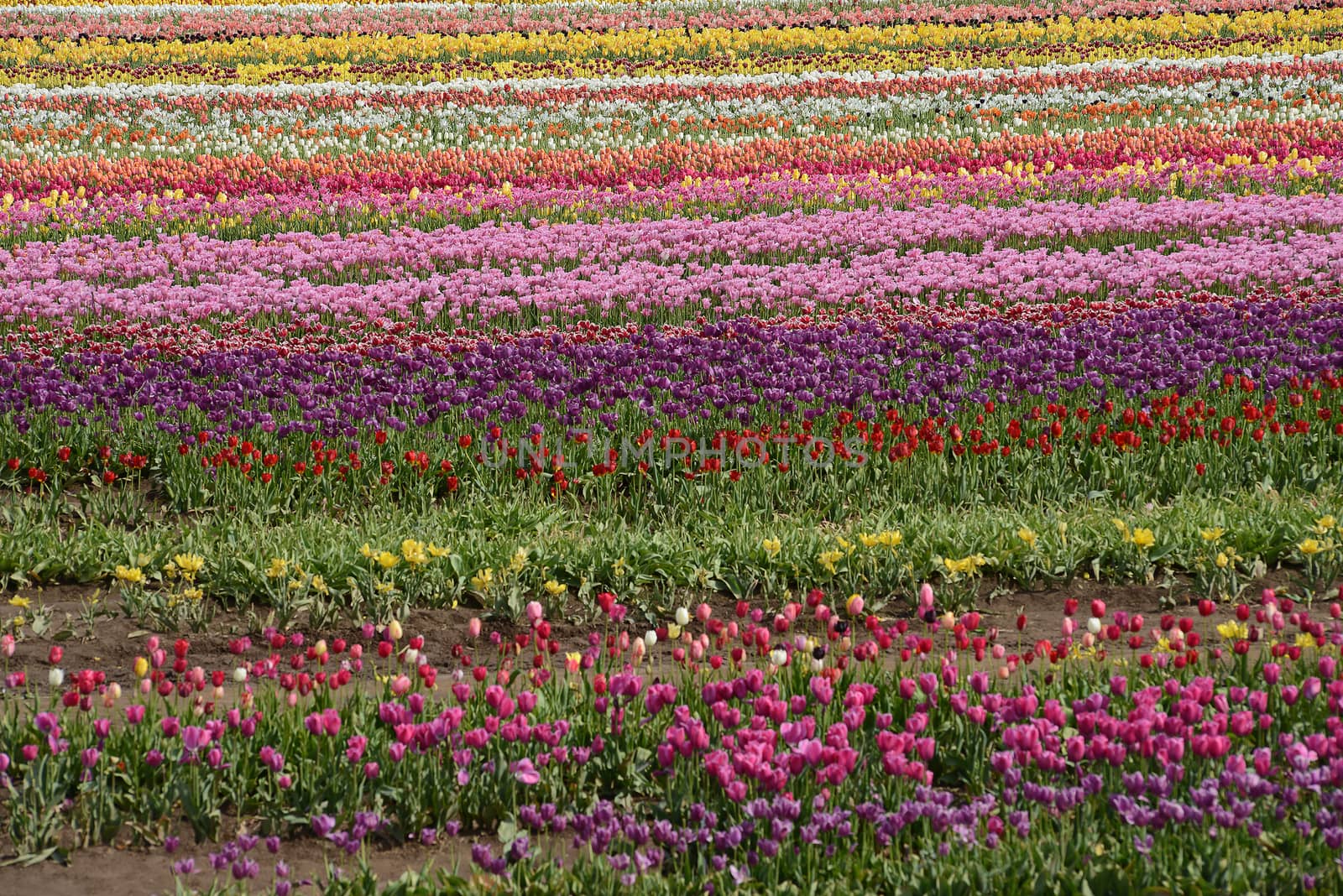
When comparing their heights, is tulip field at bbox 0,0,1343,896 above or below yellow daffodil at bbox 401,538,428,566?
below

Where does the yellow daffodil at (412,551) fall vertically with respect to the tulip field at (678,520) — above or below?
above

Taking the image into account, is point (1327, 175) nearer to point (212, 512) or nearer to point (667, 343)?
point (667, 343)

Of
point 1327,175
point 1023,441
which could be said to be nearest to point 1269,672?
point 1023,441

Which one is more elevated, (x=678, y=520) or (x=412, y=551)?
(x=412, y=551)

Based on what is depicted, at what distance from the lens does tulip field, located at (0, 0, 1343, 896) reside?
13.3 ft

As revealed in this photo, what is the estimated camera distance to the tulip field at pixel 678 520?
4.05m

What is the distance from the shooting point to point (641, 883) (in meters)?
3.80

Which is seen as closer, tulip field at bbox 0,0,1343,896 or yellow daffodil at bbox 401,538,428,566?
tulip field at bbox 0,0,1343,896

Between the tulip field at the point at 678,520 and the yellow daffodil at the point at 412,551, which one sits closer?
the tulip field at the point at 678,520

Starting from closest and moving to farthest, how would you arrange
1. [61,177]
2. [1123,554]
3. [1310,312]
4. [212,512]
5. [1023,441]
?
1. [1123,554]
2. [212,512]
3. [1023,441]
4. [1310,312]
5. [61,177]

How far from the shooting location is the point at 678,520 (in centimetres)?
796

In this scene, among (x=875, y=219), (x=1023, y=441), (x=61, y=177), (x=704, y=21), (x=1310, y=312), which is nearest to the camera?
(x=1023, y=441)

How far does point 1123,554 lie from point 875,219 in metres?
9.23

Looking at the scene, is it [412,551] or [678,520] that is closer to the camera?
[412,551]
